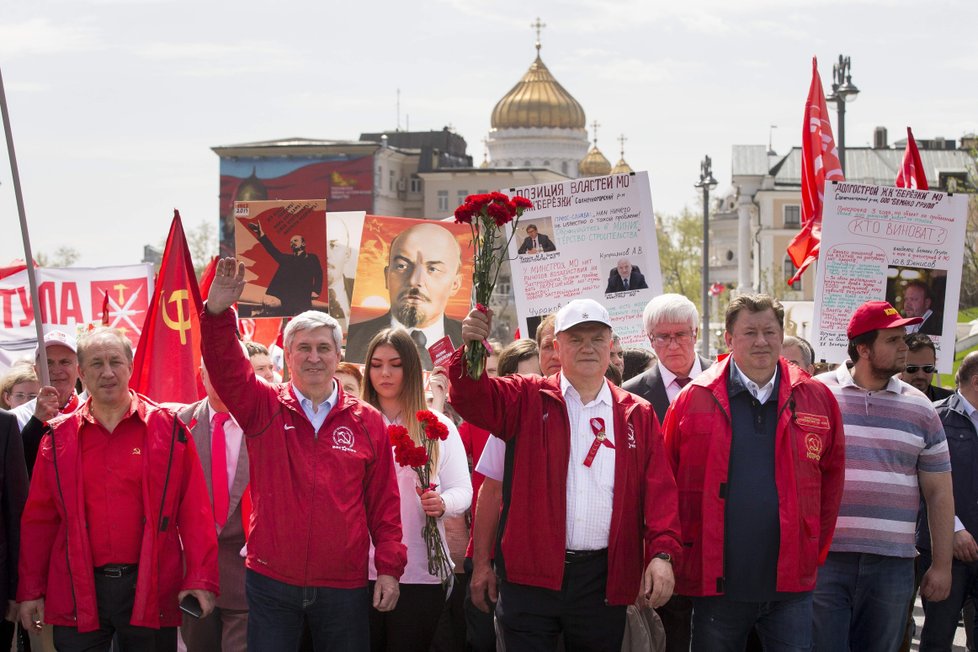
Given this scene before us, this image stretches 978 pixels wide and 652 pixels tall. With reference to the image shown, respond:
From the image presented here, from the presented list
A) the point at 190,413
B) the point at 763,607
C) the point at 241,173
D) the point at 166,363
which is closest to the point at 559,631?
the point at 763,607

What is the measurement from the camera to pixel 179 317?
902cm

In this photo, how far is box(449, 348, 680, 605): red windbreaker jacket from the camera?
5715mm

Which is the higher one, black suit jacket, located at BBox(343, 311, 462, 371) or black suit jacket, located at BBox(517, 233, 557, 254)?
black suit jacket, located at BBox(517, 233, 557, 254)

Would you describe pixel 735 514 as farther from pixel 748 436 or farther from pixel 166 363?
pixel 166 363

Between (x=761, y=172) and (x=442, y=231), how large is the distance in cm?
8879

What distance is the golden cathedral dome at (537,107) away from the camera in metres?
130

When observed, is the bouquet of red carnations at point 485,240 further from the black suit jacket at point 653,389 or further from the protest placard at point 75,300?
the protest placard at point 75,300

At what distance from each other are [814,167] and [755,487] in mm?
6898

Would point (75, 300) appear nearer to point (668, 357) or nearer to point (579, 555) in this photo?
point (668, 357)

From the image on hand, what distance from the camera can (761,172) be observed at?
98.5 meters

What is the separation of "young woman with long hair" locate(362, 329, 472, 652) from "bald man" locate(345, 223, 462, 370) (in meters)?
5.14

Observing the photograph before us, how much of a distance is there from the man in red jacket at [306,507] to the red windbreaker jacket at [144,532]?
0.32 m

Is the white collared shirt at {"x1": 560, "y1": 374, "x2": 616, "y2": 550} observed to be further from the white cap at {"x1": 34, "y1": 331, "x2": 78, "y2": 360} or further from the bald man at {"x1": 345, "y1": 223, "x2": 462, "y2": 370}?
the bald man at {"x1": 345, "y1": 223, "x2": 462, "y2": 370}

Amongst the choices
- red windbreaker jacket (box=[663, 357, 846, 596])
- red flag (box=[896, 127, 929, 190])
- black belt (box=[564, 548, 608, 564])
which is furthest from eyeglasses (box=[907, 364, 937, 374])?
black belt (box=[564, 548, 608, 564])
